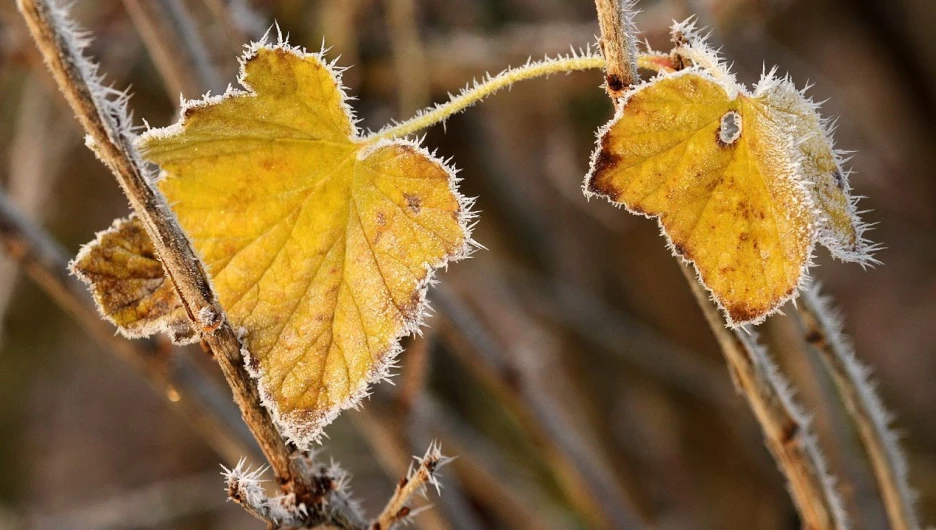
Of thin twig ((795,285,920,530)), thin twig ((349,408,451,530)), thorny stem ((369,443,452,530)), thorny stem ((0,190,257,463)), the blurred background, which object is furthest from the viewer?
the blurred background

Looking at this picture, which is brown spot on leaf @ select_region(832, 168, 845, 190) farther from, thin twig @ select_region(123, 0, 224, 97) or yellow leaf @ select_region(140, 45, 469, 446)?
thin twig @ select_region(123, 0, 224, 97)

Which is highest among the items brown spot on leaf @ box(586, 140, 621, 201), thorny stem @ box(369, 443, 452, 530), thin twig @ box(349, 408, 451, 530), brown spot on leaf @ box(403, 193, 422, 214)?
thin twig @ box(349, 408, 451, 530)

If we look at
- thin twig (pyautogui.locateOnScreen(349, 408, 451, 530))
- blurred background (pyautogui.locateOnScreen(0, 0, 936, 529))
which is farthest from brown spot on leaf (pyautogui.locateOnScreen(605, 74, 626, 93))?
thin twig (pyautogui.locateOnScreen(349, 408, 451, 530))

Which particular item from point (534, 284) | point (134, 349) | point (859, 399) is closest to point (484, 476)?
point (534, 284)

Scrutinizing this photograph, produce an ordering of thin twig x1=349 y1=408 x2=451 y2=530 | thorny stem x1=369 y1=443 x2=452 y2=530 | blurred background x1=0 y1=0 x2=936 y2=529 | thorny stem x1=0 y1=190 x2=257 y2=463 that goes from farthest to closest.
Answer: blurred background x1=0 y1=0 x2=936 y2=529 < thin twig x1=349 y1=408 x2=451 y2=530 < thorny stem x1=0 y1=190 x2=257 y2=463 < thorny stem x1=369 y1=443 x2=452 y2=530

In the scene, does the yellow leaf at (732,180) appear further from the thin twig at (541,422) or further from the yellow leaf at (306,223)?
the thin twig at (541,422)

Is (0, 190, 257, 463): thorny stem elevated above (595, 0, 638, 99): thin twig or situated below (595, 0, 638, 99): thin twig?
above

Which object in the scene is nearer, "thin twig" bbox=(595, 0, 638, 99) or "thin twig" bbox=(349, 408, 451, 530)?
"thin twig" bbox=(595, 0, 638, 99)

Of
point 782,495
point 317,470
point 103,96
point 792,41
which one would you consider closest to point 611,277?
point 782,495
